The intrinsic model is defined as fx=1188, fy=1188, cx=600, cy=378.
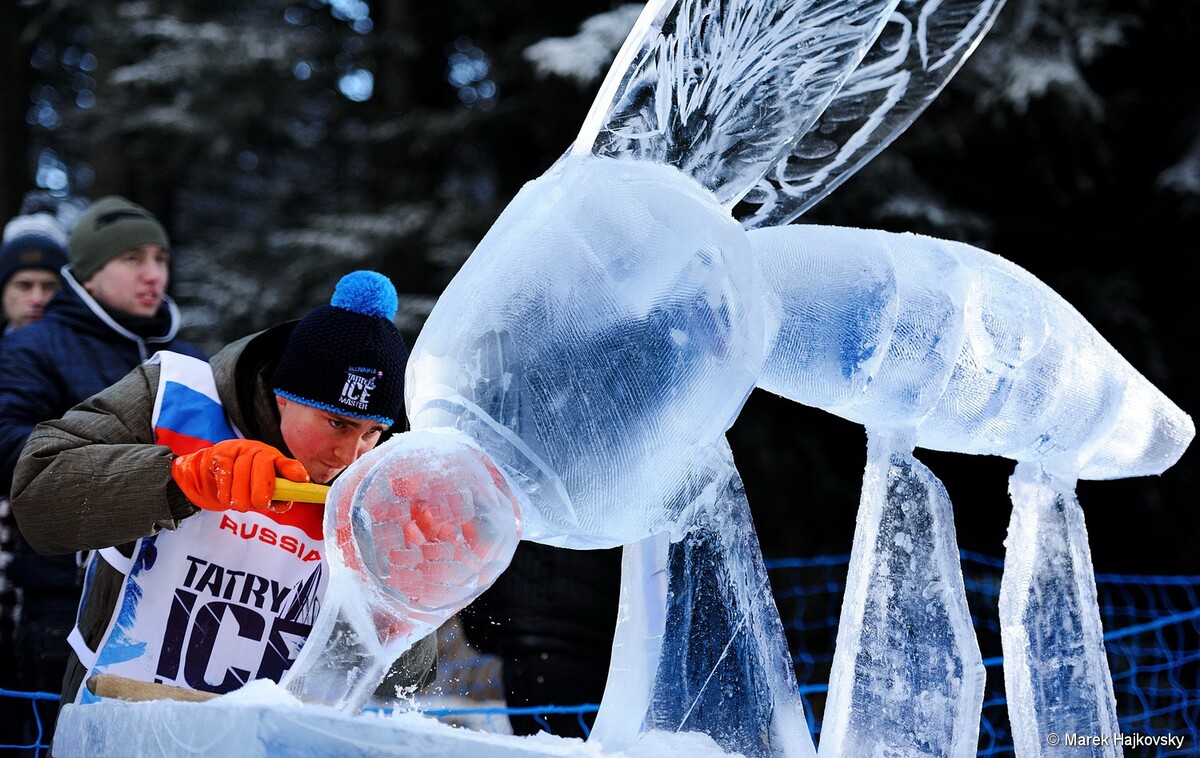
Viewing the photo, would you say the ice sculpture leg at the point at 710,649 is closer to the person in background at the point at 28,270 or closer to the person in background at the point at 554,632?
the person in background at the point at 554,632

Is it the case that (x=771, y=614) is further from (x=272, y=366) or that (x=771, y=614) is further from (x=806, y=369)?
(x=272, y=366)

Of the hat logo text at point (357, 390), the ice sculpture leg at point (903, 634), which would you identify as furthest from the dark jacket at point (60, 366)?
the ice sculpture leg at point (903, 634)

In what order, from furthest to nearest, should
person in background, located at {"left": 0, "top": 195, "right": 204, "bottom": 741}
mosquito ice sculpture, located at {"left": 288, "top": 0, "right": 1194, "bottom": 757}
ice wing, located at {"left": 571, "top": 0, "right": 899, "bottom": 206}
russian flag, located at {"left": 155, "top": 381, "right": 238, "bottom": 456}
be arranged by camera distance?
person in background, located at {"left": 0, "top": 195, "right": 204, "bottom": 741}
russian flag, located at {"left": 155, "top": 381, "right": 238, "bottom": 456}
ice wing, located at {"left": 571, "top": 0, "right": 899, "bottom": 206}
mosquito ice sculpture, located at {"left": 288, "top": 0, "right": 1194, "bottom": 757}

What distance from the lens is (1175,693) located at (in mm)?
5062

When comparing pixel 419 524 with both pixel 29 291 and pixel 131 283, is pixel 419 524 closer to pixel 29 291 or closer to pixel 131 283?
pixel 131 283

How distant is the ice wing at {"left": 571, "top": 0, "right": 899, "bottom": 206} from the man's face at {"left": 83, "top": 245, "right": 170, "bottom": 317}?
1.87 meters

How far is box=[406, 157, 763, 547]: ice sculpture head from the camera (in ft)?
4.14

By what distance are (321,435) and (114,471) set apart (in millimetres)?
326

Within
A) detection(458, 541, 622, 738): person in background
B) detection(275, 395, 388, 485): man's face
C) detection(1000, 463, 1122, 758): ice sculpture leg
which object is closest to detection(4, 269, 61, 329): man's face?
detection(458, 541, 622, 738): person in background

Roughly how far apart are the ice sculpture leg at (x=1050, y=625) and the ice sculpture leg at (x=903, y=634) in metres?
0.12

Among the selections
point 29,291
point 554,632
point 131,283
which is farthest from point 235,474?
point 554,632

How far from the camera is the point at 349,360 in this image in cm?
189

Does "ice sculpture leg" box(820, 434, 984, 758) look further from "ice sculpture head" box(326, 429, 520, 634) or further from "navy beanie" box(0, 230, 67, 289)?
"navy beanie" box(0, 230, 67, 289)

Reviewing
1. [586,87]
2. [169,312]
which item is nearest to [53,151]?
[586,87]
